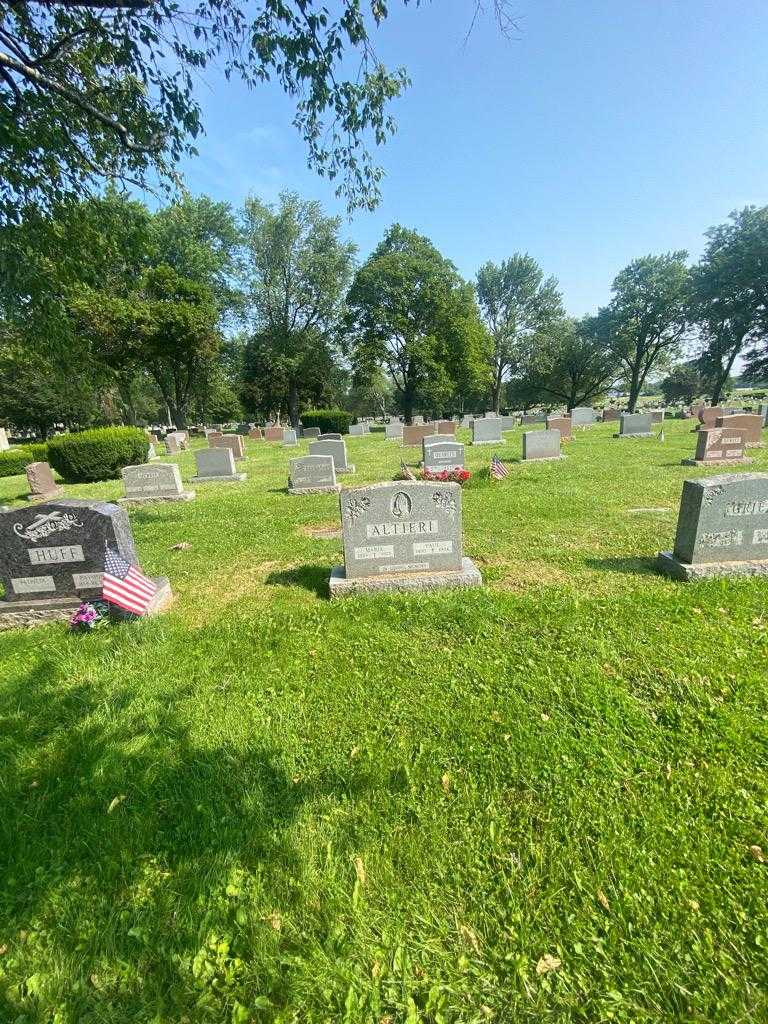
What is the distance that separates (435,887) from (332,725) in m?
1.11

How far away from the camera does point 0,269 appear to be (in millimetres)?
4645

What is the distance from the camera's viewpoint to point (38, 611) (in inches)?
169

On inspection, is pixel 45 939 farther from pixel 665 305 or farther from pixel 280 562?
pixel 665 305

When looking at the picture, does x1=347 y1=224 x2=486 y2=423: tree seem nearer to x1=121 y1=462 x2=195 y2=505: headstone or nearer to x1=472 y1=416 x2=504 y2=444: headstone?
x1=472 y1=416 x2=504 y2=444: headstone

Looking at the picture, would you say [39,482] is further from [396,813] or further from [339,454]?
[396,813]

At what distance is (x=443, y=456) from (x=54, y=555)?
917 centimetres

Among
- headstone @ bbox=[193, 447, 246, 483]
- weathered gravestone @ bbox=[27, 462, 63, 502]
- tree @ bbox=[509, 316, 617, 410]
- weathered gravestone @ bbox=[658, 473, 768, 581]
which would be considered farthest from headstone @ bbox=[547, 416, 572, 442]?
tree @ bbox=[509, 316, 617, 410]

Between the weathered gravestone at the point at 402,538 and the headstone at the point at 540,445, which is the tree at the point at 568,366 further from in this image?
the weathered gravestone at the point at 402,538

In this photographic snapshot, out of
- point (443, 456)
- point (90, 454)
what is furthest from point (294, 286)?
point (443, 456)

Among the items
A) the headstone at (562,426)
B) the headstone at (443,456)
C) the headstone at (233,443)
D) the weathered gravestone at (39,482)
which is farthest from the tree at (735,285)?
the weathered gravestone at (39,482)

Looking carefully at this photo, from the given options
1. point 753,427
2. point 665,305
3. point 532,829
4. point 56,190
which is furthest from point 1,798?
point 665,305

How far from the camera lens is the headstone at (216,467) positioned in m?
13.3

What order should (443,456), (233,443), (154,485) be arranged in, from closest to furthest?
(154,485)
(443,456)
(233,443)

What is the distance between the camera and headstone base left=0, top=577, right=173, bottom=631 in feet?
14.0
